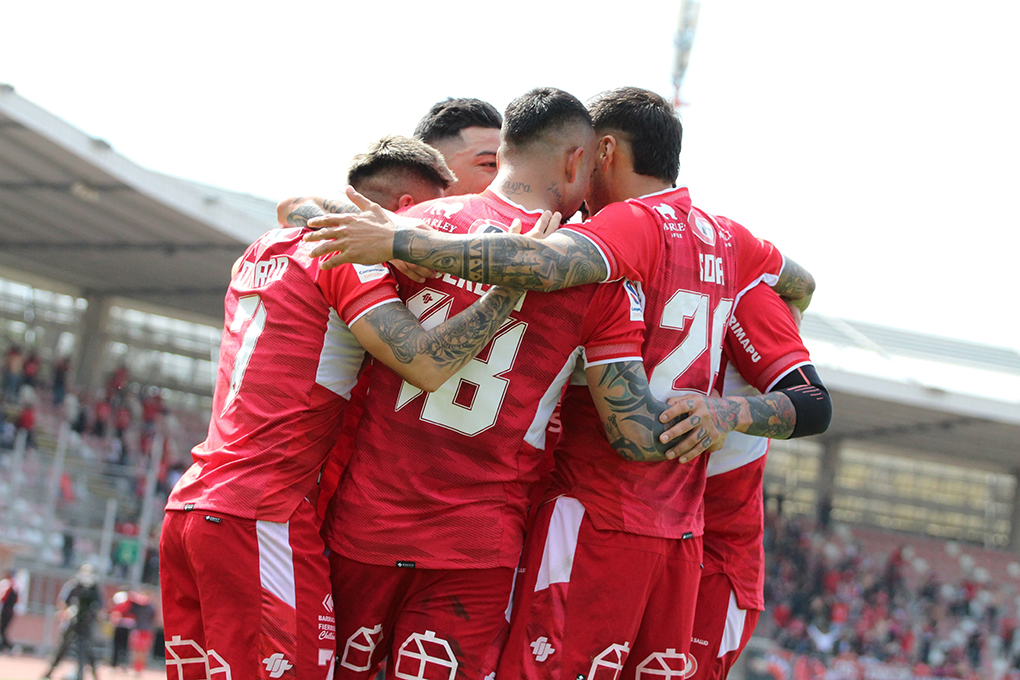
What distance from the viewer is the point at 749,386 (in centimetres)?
406

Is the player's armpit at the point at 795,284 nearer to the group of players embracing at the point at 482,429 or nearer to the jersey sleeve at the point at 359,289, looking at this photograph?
the group of players embracing at the point at 482,429

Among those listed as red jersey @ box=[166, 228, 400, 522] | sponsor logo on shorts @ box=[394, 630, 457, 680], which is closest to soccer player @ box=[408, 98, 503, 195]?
red jersey @ box=[166, 228, 400, 522]

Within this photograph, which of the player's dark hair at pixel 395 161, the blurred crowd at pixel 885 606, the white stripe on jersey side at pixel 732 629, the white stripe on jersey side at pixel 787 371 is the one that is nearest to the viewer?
the white stripe on jersey side at pixel 787 371

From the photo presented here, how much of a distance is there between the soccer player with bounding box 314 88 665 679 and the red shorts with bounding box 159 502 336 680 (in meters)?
0.12

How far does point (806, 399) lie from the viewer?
3635 mm

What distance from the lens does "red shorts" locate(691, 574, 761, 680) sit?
3965 mm

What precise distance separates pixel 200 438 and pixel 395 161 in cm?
2389

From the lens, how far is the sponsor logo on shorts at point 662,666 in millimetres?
3504

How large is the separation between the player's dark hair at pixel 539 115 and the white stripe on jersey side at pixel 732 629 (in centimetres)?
201

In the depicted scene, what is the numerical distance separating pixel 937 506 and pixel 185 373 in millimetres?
26463

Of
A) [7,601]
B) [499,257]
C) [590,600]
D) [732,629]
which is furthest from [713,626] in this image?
[7,601]

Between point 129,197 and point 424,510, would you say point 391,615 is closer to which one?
point 424,510

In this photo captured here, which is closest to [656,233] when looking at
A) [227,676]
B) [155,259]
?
[227,676]

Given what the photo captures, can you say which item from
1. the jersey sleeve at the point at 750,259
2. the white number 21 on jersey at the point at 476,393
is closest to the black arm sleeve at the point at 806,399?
the jersey sleeve at the point at 750,259
